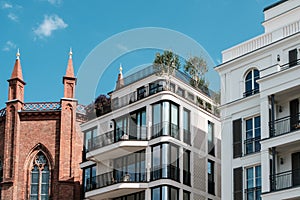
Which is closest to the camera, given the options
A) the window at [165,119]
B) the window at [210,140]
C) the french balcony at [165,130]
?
the french balcony at [165,130]

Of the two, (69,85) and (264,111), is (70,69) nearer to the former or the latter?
(69,85)

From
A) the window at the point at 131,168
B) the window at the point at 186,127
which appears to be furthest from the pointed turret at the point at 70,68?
the window at the point at 186,127

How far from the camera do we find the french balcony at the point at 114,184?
178ft

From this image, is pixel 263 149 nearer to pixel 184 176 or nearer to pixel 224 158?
pixel 224 158

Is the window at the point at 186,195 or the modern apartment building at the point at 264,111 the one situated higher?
the modern apartment building at the point at 264,111

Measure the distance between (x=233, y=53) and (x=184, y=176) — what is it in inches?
394

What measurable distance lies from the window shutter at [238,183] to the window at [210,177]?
29.1 ft

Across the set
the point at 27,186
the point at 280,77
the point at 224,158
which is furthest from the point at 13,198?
the point at 280,77

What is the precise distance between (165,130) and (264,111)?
10.8m

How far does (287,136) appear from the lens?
142 feet

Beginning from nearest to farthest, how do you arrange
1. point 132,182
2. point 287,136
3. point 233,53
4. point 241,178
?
point 287,136 → point 241,178 → point 233,53 → point 132,182

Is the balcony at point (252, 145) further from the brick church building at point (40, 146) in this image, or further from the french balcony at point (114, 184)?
the brick church building at point (40, 146)

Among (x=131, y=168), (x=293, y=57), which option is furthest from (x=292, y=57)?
(x=131, y=168)

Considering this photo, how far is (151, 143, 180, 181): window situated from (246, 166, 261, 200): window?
27.6 feet
